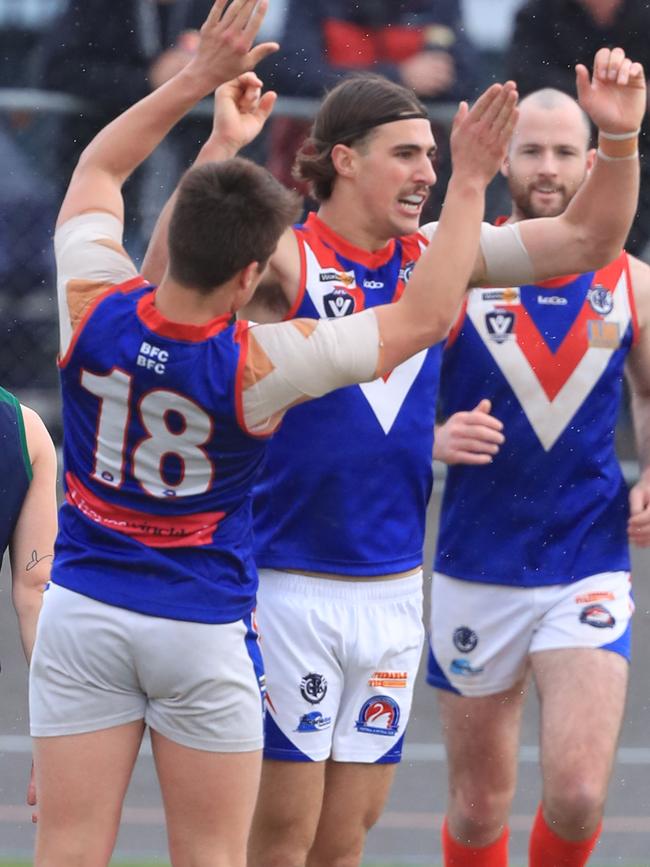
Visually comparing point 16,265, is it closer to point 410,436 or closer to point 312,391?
point 410,436

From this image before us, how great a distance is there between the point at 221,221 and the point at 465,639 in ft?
7.01

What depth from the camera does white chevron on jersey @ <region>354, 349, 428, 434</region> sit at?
456 cm

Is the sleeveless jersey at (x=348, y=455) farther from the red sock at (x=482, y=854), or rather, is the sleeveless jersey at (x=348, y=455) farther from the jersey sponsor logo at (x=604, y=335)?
the red sock at (x=482, y=854)

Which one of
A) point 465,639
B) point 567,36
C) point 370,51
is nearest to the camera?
point 465,639

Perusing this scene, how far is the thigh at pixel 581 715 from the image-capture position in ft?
16.3

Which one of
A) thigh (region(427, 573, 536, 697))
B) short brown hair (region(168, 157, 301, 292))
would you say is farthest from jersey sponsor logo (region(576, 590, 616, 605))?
short brown hair (region(168, 157, 301, 292))

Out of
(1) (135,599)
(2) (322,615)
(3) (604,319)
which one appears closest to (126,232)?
(3) (604,319)

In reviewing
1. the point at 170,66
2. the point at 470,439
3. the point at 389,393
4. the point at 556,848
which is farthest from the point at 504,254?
the point at 170,66

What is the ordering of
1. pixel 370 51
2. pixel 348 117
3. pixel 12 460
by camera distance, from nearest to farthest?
1. pixel 12 460
2. pixel 348 117
3. pixel 370 51

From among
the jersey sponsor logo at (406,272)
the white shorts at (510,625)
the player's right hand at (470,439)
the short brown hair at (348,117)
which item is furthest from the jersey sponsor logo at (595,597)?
the short brown hair at (348,117)

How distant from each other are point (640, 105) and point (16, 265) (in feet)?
14.1

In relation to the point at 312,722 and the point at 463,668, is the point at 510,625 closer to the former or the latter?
the point at 463,668

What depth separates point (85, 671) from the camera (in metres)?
3.81

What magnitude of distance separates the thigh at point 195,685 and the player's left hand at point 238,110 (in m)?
1.17
